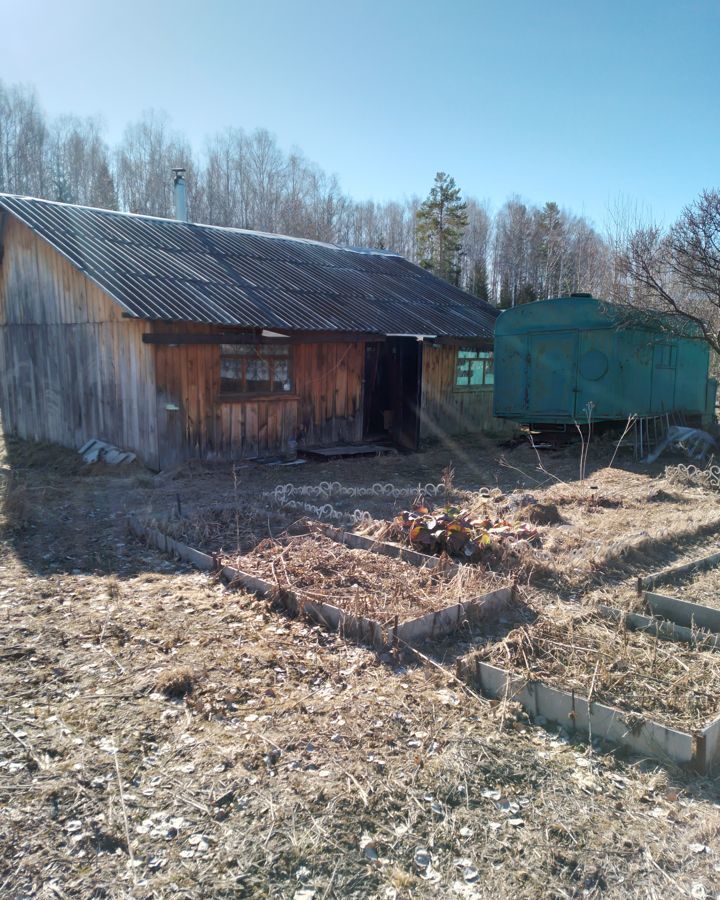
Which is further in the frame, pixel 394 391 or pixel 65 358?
pixel 394 391

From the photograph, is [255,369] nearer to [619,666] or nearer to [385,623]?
[385,623]

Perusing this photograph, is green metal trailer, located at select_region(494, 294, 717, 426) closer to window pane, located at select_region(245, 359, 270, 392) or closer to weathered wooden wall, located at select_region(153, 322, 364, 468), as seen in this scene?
weathered wooden wall, located at select_region(153, 322, 364, 468)

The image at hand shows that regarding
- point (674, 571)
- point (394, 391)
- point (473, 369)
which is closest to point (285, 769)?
point (674, 571)

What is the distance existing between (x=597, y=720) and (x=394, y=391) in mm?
11646

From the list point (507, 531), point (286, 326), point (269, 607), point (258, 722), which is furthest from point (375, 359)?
point (258, 722)

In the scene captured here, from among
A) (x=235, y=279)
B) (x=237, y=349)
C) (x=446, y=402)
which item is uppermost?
(x=235, y=279)

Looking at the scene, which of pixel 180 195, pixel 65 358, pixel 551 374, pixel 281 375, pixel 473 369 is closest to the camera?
pixel 281 375

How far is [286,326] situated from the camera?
443 inches

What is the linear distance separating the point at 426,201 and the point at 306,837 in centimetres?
4149

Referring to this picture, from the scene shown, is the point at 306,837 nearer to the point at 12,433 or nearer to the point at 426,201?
the point at 12,433

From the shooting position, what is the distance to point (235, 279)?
12641 mm

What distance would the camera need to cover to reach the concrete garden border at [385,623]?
4578 millimetres

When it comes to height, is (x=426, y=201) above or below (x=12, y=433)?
above

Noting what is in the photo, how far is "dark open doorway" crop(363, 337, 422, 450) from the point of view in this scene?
14.2m
